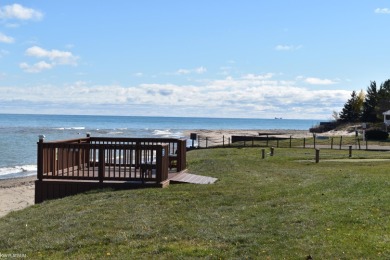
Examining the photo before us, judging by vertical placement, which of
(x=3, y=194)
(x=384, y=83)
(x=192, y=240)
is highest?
(x=384, y=83)

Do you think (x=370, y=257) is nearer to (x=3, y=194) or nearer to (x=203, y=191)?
(x=203, y=191)

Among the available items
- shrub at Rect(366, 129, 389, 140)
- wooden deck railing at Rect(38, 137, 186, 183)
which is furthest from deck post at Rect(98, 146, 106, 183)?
shrub at Rect(366, 129, 389, 140)

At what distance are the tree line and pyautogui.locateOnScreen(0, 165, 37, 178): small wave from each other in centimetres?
5506

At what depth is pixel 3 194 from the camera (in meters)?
21.0

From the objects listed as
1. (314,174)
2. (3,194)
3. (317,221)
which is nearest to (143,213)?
(317,221)

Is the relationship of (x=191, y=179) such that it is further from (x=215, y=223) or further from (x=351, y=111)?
(x=351, y=111)

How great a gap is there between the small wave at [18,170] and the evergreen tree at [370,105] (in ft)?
197

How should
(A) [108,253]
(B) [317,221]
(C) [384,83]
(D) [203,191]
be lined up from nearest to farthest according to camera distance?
(A) [108,253], (B) [317,221], (D) [203,191], (C) [384,83]

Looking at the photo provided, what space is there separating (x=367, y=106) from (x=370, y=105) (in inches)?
29.3

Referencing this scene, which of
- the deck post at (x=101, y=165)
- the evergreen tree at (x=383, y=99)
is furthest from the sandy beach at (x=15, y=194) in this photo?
the evergreen tree at (x=383, y=99)

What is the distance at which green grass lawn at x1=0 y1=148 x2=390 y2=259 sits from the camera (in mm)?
6773

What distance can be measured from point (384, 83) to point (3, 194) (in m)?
80.4

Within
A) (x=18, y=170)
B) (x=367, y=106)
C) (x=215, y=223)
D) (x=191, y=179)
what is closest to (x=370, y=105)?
(x=367, y=106)

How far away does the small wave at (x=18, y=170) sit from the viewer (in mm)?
30719
